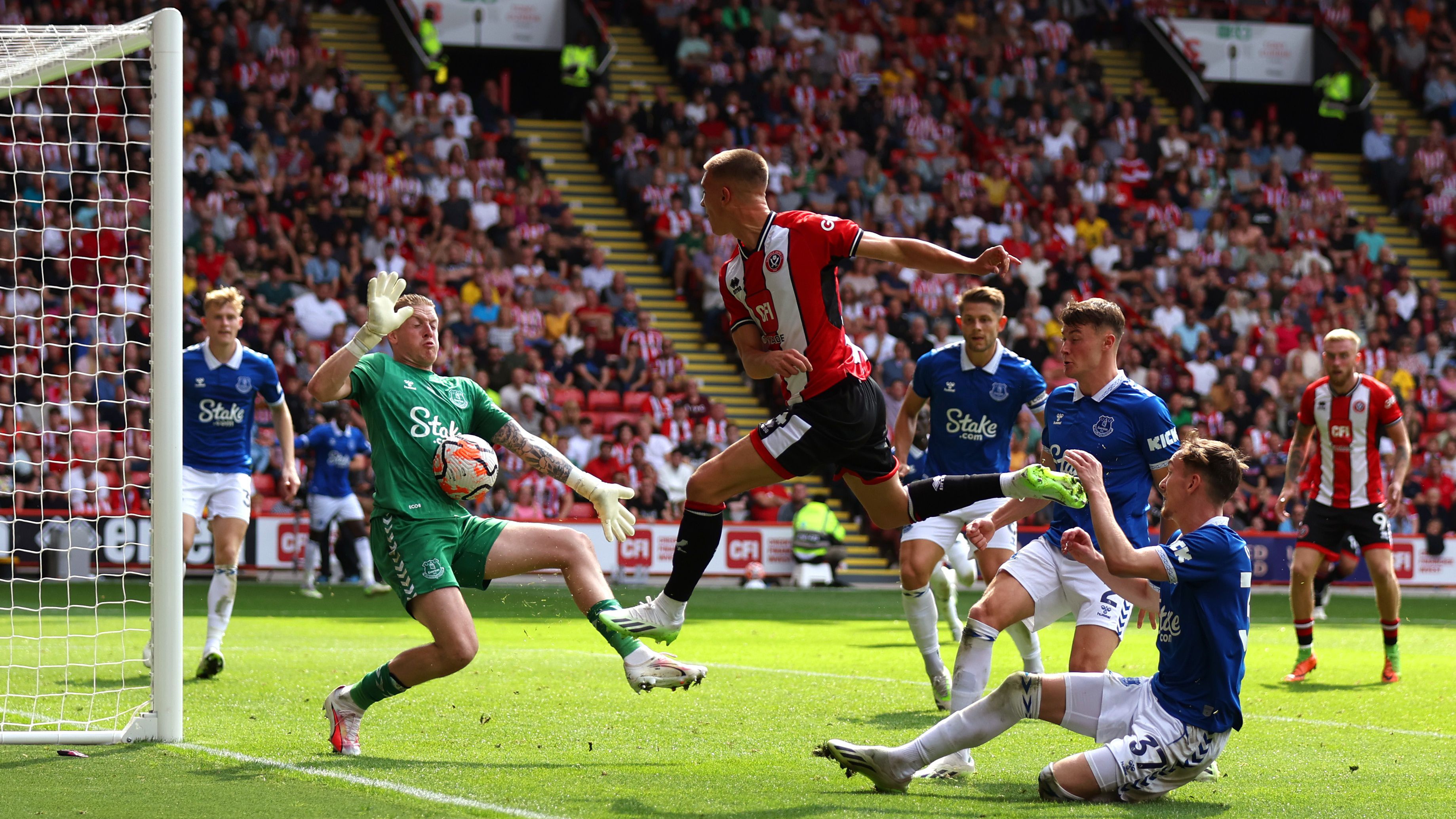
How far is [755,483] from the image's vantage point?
6.93 meters

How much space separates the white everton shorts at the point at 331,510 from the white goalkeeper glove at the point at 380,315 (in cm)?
1121

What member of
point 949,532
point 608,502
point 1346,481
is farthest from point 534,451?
point 1346,481

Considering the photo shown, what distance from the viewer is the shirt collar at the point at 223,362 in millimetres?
10453

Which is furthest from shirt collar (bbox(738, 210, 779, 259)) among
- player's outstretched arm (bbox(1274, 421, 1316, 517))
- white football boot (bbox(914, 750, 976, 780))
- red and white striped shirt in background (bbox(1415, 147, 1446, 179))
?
red and white striped shirt in background (bbox(1415, 147, 1446, 179))

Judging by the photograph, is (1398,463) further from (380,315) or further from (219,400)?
(219,400)

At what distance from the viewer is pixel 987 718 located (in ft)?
19.3

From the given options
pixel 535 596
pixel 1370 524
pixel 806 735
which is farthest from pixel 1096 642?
pixel 1370 524

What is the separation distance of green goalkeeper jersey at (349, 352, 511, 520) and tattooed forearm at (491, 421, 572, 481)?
278 mm

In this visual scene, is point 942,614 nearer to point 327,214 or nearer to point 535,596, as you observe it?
point 535,596

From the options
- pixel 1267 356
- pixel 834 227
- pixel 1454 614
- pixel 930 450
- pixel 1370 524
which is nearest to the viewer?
pixel 834 227

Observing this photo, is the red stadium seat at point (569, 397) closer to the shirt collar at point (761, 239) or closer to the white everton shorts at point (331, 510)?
the white everton shorts at point (331, 510)

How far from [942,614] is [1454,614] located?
6608 mm

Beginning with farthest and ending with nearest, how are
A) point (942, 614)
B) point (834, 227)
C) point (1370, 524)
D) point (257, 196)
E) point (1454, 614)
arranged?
point (257, 196) → point (1454, 614) → point (942, 614) → point (1370, 524) → point (834, 227)

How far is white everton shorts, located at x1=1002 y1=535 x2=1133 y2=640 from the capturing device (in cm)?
707
